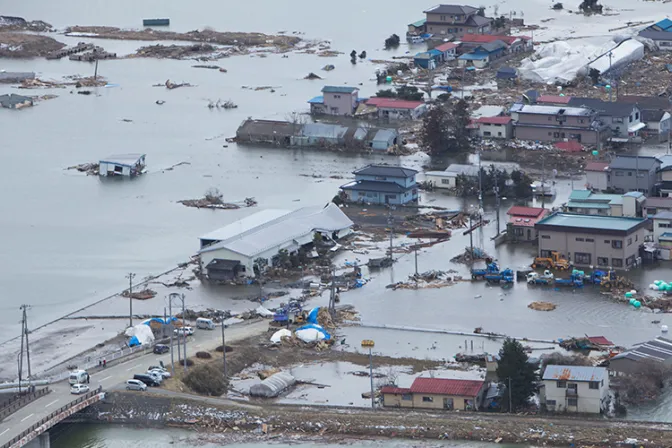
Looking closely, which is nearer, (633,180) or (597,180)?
(633,180)

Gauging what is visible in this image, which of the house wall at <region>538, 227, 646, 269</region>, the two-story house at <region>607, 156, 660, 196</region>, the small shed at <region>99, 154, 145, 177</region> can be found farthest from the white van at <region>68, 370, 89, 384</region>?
the small shed at <region>99, 154, 145, 177</region>

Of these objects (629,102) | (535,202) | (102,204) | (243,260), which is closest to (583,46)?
(629,102)

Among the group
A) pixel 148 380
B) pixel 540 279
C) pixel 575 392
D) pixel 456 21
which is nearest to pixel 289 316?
pixel 148 380

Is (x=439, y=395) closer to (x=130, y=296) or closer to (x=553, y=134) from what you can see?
(x=130, y=296)

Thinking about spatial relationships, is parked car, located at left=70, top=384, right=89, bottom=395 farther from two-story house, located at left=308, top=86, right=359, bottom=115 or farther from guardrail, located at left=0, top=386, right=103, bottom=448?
two-story house, located at left=308, top=86, right=359, bottom=115

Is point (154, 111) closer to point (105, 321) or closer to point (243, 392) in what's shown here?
point (105, 321)

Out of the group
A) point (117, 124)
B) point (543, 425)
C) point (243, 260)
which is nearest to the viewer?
point (543, 425)
